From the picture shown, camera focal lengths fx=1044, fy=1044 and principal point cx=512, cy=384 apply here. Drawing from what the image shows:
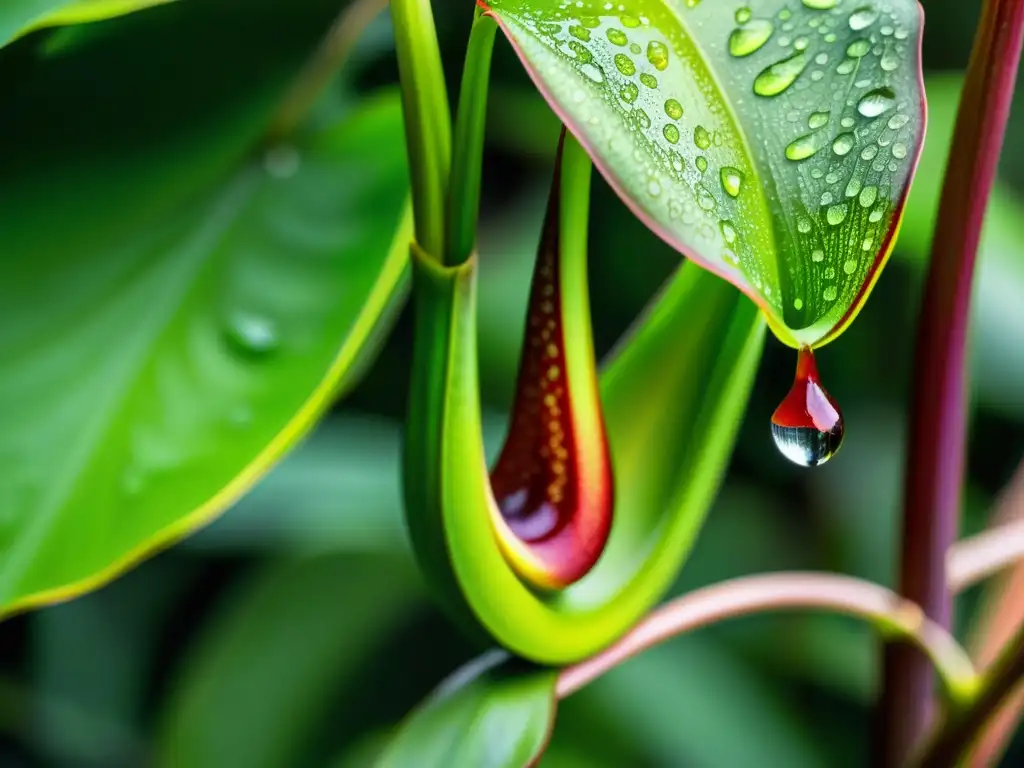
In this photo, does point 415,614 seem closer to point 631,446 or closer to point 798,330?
point 631,446

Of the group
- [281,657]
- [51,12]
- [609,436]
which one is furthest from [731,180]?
[281,657]

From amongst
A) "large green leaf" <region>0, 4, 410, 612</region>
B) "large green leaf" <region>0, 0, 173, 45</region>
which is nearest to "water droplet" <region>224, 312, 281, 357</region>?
"large green leaf" <region>0, 4, 410, 612</region>

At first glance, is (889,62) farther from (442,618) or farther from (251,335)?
(442,618)

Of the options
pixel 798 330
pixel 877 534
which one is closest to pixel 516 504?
pixel 798 330

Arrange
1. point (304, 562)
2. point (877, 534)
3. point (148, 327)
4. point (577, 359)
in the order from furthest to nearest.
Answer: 1. point (877, 534)
2. point (304, 562)
3. point (148, 327)
4. point (577, 359)

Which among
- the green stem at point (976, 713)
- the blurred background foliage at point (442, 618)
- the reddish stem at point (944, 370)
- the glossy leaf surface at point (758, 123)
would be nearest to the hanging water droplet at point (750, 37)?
the glossy leaf surface at point (758, 123)

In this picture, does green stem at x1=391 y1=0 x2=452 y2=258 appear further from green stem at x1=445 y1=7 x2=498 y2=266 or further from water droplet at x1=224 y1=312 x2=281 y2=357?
water droplet at x1=224 y1=312 x2=281 y2=357
